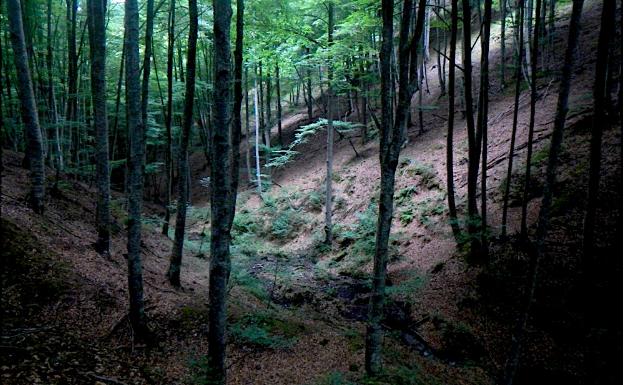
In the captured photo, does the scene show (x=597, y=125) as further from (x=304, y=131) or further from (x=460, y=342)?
(x=304, y=131)

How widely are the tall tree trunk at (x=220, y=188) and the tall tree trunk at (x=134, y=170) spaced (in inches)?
89.6

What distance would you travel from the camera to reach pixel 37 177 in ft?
28.7

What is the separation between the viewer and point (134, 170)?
6.41 metres

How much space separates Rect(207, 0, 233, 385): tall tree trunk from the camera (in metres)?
4.75

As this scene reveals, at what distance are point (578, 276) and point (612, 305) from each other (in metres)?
0.95

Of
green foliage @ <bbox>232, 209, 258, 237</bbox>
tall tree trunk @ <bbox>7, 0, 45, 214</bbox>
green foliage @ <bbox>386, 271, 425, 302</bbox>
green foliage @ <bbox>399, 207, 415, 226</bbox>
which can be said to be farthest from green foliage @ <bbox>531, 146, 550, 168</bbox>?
tall tree trunk @ <bbox>7, 0, 45, 214</bbox>

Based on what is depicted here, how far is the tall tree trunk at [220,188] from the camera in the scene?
4754 mm

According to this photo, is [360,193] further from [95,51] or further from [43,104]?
[43,104]

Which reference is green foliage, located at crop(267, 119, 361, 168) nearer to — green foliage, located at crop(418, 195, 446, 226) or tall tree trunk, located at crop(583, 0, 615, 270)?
green foliage, located at crop(418, 195, 446, 226)

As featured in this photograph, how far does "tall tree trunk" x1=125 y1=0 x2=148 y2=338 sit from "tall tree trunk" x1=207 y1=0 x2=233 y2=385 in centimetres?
228

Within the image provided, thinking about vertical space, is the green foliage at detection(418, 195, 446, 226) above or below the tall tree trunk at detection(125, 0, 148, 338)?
below

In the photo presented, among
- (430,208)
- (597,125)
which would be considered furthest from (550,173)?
(430,208)

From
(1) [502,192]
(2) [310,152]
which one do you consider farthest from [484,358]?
(2) [310,152]

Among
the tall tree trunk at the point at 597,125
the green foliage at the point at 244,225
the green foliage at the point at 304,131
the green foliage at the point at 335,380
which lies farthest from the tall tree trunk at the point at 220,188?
the green foliage at the point at 244,225
